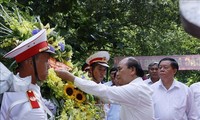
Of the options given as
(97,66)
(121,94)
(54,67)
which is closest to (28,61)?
(54,67)

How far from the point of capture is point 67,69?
344 cm

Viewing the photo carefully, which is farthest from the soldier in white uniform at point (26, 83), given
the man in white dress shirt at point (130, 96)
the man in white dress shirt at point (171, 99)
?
the man in white dress shirt at point (171, 99)

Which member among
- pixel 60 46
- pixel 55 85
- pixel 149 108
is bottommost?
pixel 149 108

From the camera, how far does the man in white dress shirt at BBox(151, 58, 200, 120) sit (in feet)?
16.0

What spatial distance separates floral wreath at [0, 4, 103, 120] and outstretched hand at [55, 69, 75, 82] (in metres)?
0.04

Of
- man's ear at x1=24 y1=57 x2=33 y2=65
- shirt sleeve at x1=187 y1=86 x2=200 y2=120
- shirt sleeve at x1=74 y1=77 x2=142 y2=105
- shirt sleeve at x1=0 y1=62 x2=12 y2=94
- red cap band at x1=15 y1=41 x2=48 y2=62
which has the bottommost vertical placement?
shirt sleeve at x1=187 y1=86 x2=200 y2=120

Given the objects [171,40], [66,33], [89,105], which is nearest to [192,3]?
[89,105]

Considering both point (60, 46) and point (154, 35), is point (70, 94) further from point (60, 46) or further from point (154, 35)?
point (154, 35)

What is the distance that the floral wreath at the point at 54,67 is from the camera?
304 centimetres

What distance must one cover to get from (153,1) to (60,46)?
5868 mm

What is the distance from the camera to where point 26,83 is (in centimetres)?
247

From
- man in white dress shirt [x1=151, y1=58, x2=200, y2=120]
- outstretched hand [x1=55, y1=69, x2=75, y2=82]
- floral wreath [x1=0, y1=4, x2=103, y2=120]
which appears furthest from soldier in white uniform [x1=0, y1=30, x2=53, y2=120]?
man in white dress shirt [x1=151, y1=58, x2=200, y2=120]

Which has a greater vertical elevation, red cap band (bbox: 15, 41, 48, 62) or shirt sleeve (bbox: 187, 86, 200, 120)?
red cap band (bbox: 15, 41, 48, 62)

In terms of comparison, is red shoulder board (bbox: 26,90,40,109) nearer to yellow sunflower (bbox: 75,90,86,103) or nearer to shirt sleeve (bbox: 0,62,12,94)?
shirt sleeve (bbox: 0,62,12,94)
